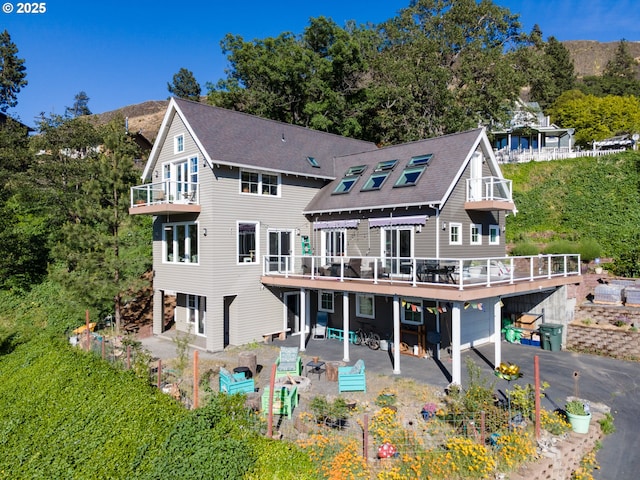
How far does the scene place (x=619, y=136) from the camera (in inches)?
1516

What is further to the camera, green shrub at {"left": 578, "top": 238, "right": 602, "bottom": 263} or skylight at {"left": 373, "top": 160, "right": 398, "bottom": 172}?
green shrub at {"left": 578, "top": 238, "right": 602, "bottom": 263}

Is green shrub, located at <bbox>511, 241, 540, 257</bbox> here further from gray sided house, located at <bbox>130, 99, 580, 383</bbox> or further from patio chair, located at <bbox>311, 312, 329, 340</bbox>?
patio chair, located at <bbox>311, 312, 329, 340</bbox>

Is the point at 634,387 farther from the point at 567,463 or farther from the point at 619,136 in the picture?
the point at 619,136

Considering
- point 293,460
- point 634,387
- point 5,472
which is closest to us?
point 293,460

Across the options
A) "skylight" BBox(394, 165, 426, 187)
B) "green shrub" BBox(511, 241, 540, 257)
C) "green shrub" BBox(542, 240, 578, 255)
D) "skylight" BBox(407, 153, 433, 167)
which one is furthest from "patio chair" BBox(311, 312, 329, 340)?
"green shrub" BBox(542, 240, 578, 255)

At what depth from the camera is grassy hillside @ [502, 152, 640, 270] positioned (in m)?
27.6

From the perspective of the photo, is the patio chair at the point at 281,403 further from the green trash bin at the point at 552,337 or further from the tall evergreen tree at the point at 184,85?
the tall evergreen tree at the point at 184,85

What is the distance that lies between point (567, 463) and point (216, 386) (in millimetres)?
9712

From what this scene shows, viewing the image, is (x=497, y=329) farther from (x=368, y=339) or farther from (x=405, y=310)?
(x=368, y=339)

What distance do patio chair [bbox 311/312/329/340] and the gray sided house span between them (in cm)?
23

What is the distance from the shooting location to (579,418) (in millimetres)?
9945

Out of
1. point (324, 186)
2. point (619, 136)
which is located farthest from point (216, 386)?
point (619, 136)

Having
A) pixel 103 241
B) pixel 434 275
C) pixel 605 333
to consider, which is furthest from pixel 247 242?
pixel 605 333

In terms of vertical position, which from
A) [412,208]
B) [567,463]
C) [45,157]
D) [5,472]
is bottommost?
[5,472]
